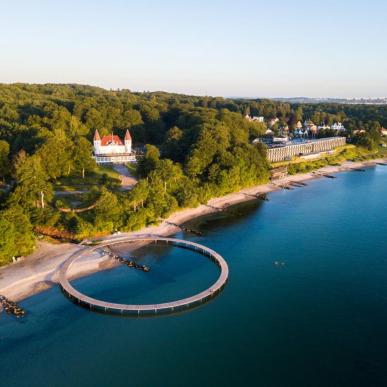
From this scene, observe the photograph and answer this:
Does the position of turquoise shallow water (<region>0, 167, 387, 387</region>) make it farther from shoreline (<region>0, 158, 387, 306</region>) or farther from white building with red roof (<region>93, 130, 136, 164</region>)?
white building with red roof (<region>93, 130, 136, 164</region>)

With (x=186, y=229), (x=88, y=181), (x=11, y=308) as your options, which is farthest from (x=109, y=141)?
(x=11, y=308)

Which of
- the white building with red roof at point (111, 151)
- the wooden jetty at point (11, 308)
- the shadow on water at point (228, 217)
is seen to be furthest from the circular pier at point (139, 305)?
the white building with red roof at point (111, 151)

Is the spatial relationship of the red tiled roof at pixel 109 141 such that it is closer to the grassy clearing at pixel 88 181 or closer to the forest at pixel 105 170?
the forest at pixel 105 170

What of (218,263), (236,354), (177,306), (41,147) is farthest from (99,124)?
(236,354)

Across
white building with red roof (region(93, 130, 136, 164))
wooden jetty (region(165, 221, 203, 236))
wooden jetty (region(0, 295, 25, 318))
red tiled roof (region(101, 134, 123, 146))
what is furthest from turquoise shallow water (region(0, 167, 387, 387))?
red tiled roof (region(101, 134, 123, 146))

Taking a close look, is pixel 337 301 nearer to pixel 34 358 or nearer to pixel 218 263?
pixel 218 263
